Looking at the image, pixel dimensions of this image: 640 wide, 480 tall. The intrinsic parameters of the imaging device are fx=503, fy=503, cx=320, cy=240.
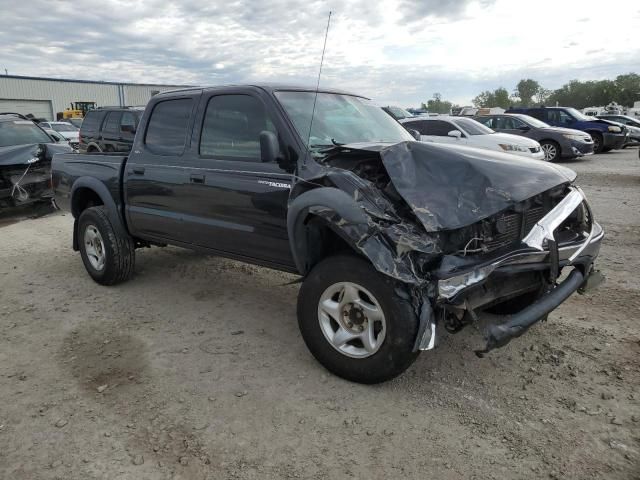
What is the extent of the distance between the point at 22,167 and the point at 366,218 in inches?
321

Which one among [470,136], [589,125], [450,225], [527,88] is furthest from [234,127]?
[527,88]

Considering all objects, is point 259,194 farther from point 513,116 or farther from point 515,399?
point 513,116

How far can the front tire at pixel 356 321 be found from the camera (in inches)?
116

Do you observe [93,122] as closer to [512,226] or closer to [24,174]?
[24,174]

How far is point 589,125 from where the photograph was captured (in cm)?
1881

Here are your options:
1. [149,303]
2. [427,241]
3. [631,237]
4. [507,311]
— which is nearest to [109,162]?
[149,303]

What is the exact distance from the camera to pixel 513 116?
16312 mm

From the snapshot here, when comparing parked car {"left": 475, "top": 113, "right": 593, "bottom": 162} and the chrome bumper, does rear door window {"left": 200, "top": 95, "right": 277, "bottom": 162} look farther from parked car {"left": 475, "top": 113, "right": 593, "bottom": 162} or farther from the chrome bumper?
parked car {"left": 475, "top": 113, "right": 593, "bottom": 162}

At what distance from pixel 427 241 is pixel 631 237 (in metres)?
5.08

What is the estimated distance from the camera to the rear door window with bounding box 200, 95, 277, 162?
3.95 metres

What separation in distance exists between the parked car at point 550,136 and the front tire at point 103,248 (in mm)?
13223

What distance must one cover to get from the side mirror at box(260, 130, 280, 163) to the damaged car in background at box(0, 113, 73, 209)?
6.85 metres

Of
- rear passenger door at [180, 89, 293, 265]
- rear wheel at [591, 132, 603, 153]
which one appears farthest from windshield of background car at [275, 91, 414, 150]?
rear wheel at [591, 132, 603, 153]

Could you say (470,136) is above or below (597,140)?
above
